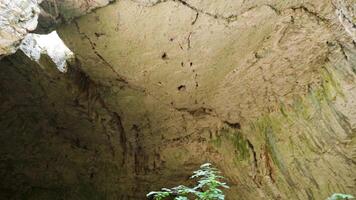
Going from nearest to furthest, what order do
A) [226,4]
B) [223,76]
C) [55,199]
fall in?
[226,4]
[223,76]
[55,199]

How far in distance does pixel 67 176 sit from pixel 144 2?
321 cm

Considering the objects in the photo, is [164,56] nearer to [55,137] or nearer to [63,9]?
[63,9]

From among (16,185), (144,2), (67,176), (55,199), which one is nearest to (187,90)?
(144,2)

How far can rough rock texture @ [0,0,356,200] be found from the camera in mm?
3230

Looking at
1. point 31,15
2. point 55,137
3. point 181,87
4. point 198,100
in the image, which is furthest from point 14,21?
point 55,137

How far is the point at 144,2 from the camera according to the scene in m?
3.24

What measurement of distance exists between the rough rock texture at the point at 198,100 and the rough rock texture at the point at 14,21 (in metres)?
0.55

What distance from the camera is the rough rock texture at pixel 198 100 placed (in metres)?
3.23

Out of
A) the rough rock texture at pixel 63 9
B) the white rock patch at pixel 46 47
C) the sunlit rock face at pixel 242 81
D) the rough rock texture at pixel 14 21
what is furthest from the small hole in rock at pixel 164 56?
the rough rock texture at pixel 14 21

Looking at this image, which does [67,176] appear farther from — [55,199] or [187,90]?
[187,90]

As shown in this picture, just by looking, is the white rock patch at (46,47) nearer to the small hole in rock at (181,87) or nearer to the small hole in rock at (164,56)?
the small hole in rock at (164,56)

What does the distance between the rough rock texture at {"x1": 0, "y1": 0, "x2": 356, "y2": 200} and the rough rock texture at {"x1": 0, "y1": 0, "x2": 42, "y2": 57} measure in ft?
1.80

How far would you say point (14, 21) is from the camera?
2.91m

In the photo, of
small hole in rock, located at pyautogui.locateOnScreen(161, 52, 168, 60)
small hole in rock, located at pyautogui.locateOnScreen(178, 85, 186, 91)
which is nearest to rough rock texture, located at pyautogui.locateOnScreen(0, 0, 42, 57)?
small hole in rock, located at pyautogui.locateOnScreen(161, 52, 168, 60)
